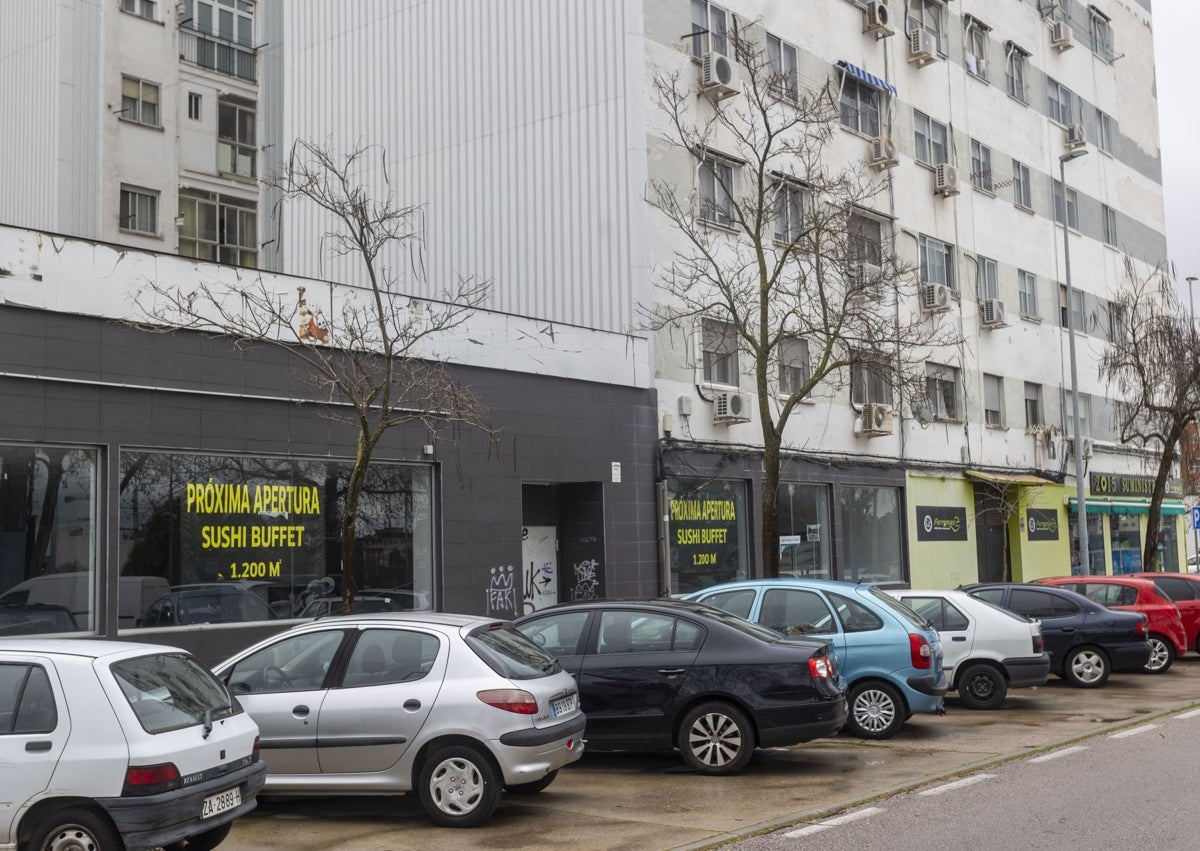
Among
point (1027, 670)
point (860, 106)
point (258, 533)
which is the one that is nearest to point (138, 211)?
point (258, 533)

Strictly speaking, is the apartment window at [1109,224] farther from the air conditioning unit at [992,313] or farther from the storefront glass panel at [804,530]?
the storefront glass panel at [804,530]

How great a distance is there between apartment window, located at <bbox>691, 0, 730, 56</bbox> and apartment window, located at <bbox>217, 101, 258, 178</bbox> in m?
12.3

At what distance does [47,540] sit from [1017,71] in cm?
2891

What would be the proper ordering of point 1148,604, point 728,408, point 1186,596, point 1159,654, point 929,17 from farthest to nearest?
point 929,17 < point 728,408 < point 1186,596 < point 1148,604 < point 1159,654

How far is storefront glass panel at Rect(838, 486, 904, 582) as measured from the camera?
1043 inches

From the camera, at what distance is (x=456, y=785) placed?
8961 millimetres

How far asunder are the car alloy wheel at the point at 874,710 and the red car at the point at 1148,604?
7114mm

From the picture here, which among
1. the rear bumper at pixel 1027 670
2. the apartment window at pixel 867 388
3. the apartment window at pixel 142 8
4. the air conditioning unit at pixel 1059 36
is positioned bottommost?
the rear bumper at pixel 1027 670

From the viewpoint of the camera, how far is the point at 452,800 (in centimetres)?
896

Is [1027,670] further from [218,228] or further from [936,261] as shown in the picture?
[218,228]

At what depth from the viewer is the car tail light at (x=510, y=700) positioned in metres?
8.89

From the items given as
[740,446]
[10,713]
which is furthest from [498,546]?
[10,713]

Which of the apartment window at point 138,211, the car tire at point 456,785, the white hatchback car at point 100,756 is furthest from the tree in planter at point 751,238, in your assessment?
the white hatchback car at point 100,756

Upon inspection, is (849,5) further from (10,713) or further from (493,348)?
(10,713)
